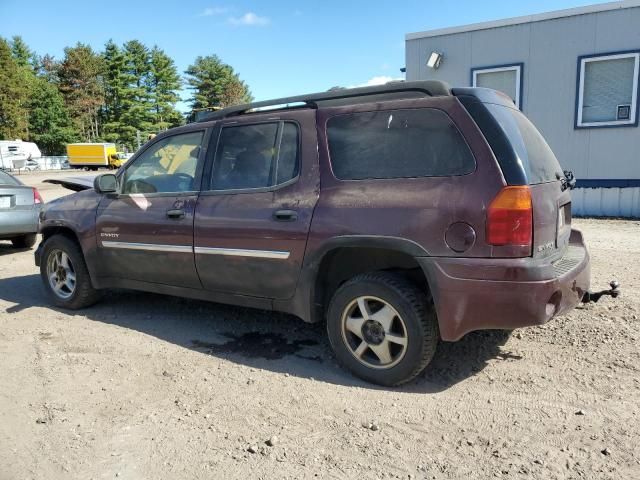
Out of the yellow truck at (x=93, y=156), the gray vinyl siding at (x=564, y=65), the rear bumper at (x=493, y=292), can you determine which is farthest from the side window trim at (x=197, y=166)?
the yellow truck at (x=93, y=156)

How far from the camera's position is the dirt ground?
2592mm

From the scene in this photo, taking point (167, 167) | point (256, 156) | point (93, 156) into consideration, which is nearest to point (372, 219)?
point (256, 156)

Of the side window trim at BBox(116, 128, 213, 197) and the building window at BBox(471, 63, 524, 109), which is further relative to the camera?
the building window at BBox(471, 63, 524, 109)

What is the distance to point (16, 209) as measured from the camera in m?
8.25

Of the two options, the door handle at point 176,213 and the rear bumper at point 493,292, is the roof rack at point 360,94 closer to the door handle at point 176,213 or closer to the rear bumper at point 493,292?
the door handle at point 176,213

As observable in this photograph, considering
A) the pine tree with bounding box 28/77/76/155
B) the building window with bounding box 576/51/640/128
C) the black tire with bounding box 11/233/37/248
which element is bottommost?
the black tire with bounding box 11/233/37/248

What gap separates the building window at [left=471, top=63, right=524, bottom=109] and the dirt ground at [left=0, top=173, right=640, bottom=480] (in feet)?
25.9

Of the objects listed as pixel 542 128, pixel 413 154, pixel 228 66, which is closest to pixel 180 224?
pixel 413 154

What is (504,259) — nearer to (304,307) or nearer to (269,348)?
(304,307)

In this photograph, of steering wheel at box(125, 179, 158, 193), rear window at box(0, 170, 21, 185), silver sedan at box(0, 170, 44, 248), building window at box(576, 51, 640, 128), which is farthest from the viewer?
building window at box(576, 51, 640, 128)

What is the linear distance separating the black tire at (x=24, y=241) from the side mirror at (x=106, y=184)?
5029 millimetres

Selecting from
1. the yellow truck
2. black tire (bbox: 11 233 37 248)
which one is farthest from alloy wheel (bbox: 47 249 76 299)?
the yellow truck

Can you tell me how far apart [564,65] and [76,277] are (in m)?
10.4

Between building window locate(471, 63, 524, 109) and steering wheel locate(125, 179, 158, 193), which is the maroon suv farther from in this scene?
building window locate(471, 63, 524, 109)
